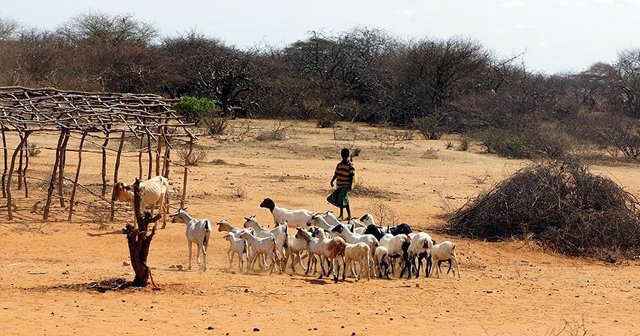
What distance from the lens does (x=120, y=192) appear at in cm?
1510

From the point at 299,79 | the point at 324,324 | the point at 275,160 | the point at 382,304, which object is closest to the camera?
the point at 324,324

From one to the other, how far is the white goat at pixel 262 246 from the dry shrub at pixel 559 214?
550 centimetres

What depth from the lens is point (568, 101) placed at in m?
42.8

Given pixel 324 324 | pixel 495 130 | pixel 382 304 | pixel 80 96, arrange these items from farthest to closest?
pixel 495 130 < pixel 80 96 < pixel 382 304 < pixel 324 324

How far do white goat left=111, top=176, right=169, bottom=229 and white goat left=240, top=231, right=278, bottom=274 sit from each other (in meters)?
2.82

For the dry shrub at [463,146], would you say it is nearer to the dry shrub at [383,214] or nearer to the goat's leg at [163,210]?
the dry shrub at [383,214]

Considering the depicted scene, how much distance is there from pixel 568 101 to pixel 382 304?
34.3m

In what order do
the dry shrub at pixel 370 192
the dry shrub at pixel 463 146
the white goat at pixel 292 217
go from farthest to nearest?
the dry shrub at pixel 463 146 → the dry shrub at pixel 370 192 → the white goat at pixel 292 217

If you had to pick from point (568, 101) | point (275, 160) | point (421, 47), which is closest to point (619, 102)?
point (568, 101)

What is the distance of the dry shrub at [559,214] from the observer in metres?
15.7

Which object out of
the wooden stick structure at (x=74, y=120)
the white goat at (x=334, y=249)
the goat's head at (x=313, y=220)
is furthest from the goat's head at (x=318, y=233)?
the wooden stick structure at (x=74, y=120)

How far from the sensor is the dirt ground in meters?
9.30

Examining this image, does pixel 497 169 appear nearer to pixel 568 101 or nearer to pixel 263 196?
pixel 263 196

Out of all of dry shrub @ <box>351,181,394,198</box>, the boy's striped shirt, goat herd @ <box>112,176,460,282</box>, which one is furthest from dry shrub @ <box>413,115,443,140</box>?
goat herd @ <box>112,176,460,282</box>
